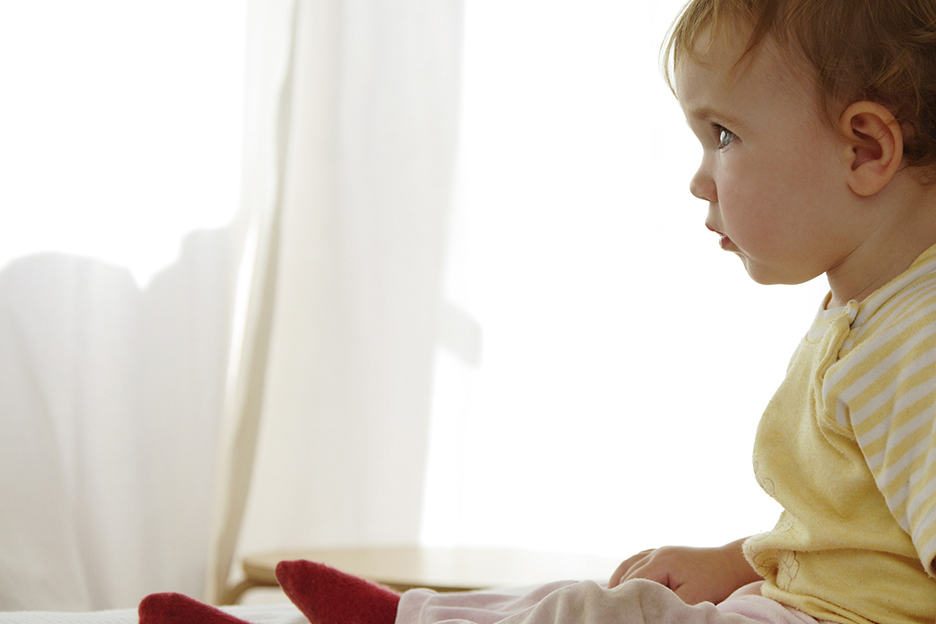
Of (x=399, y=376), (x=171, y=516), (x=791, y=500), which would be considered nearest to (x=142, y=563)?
(x=171, y=516)

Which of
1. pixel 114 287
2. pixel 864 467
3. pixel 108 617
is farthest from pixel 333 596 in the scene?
pixel 114 287

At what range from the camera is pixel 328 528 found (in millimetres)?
1834

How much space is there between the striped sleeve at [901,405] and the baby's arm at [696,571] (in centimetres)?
23

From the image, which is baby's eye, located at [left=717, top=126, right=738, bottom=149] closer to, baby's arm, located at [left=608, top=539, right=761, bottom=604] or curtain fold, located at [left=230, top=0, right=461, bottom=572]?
baby's arm, located at [left=608, top=539, right=761, bottom=604]

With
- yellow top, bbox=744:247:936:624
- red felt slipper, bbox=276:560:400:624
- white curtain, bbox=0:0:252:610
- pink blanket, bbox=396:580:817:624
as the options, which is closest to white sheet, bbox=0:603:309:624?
red felt slipper, bbox=276:560:400:624

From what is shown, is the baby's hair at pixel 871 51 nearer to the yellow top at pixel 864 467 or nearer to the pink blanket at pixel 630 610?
the yellow top at pixel 864 467

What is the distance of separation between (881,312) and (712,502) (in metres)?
1.26

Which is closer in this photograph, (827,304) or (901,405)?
(901,405)

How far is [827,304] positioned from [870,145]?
0.15 m

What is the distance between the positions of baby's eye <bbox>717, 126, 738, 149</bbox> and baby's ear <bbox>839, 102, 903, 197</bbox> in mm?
79

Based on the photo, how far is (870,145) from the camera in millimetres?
619

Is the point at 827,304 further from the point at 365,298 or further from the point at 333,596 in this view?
the point at 365,298

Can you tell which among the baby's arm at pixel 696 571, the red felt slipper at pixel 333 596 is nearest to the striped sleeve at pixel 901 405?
the baby's arm at pixel 696 571

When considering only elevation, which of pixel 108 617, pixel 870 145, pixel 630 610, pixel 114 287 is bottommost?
pixel 108 617
